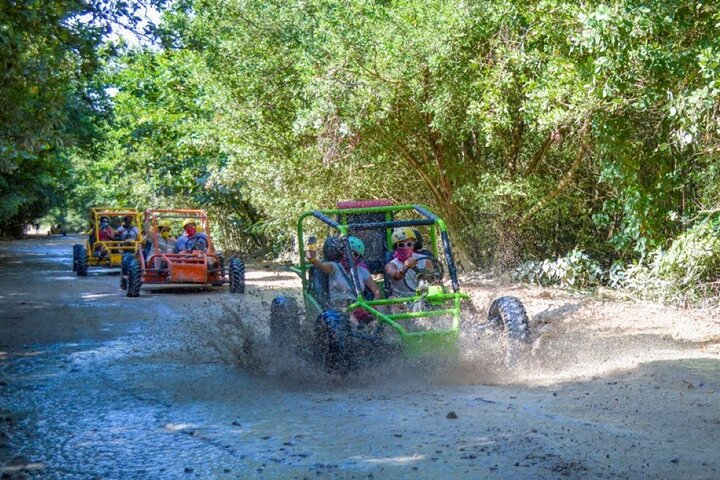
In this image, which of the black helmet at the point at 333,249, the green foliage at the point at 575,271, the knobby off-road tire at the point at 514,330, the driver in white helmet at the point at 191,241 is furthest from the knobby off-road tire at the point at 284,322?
the driver in white helmet at the point at 191,241

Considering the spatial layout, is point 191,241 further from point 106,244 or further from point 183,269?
point 106,244

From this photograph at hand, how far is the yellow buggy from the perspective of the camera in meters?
22.3

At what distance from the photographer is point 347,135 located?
16.4 meters

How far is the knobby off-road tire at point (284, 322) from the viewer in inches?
350

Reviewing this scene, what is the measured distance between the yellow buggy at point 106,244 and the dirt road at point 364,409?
36.3ft

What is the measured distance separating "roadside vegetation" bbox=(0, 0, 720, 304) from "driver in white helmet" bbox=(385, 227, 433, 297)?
3356mm

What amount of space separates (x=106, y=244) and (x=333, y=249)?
14.9 meters

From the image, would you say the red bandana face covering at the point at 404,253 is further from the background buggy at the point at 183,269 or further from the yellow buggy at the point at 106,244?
the yellow buggy at the point at 106,244

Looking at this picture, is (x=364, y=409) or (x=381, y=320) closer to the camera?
(x=364, y=409)

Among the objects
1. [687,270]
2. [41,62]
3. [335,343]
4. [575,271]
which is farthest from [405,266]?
[575,271]

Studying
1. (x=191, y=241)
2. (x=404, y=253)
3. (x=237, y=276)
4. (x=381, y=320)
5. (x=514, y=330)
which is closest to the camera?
(x=381, y=320)

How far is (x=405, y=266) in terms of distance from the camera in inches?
354

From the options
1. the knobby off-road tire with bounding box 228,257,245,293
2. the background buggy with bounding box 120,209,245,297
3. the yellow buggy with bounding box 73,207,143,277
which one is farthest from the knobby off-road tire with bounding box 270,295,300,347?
the yellow buggy with bounding box 73,207,143,277

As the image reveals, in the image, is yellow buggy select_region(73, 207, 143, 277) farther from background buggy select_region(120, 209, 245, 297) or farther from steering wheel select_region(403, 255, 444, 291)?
steering wheel select_region(403, 255, 444, 291)
